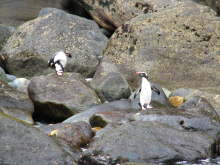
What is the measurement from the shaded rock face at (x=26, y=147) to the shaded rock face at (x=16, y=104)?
3.64 meters

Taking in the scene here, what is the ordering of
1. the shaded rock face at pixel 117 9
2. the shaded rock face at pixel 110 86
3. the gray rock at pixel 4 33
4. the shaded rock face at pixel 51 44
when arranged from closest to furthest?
the shaded rock face at pixel 110 86, the shaded rock face at pixel 51 44, the gray rock at pixel 4 33, the shaded rock face at pixel 117 9

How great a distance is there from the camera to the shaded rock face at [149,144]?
34.6 feet

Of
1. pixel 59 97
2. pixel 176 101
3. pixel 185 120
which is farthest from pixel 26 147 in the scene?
pixel 176 101

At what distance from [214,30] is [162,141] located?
276 inches

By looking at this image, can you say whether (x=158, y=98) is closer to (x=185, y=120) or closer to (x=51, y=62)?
(x=185, y=120)

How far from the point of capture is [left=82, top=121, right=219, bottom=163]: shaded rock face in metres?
10.5

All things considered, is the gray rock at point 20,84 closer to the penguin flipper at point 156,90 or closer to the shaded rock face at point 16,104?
the shaded rock face at point 16,104

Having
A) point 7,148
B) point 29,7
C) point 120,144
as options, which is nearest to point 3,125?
point 7,148

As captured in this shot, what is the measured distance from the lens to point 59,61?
16.1 meters

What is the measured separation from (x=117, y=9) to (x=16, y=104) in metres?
8.36

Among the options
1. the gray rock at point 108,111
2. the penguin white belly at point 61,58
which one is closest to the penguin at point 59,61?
the penguin white belly at point 61,58

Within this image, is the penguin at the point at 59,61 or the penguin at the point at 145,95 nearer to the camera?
the penguin at the point at 145,95

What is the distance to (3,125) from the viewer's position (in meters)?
9.58

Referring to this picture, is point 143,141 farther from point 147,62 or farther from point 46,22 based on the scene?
point 46,22
